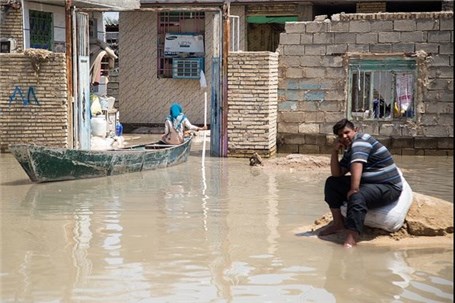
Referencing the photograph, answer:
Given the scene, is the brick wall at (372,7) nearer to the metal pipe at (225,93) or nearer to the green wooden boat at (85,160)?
the metal pipe at (225,93)

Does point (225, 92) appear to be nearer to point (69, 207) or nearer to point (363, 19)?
point (363, 19)

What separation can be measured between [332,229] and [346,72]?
335 inches

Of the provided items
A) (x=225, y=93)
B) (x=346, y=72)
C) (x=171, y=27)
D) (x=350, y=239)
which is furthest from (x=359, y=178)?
(x=171, y=27)

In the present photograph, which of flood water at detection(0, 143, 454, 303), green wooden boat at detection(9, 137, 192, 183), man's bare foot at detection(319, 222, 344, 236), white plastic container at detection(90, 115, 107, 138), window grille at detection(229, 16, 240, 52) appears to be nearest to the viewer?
flood water at detection(0, 143, 454, 303)

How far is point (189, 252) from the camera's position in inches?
295

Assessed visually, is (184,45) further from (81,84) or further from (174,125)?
(174,125)

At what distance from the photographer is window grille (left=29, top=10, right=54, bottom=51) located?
18453 millimetres

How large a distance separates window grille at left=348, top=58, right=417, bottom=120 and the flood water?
4423 millimetres

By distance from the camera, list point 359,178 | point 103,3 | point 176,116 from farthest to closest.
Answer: point 103,3 < point 176,116 < point 359,178

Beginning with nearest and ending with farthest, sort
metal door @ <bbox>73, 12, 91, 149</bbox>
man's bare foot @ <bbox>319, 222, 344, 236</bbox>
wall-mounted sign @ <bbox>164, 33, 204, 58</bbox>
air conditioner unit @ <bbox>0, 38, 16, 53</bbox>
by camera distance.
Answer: man's bare foot @ <bbox>319, 222, 344, 236</bbox>
metal door @ <bbox>73, 12, 91, 149</bbox>
air conditioner unit @ <bbox>0, 38, 16, 53</bbox>
wall-mounted sign @ <bbox>164, 33, 204, 58</bbox>

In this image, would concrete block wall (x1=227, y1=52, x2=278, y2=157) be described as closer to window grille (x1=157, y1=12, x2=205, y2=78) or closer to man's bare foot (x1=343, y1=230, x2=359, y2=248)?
window grille (x1=157, y1=12, x2=205, y2=78)

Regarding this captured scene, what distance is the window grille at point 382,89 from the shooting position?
52.2ft

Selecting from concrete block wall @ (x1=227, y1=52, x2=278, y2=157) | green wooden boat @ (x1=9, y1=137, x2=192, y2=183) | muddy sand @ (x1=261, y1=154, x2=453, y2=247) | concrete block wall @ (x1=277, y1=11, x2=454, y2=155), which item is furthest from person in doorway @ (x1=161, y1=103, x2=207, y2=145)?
muddy sand @ (x1=261, y1=154, x2=453, y2=247)

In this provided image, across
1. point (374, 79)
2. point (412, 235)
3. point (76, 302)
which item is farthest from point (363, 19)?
point (76, 302)
